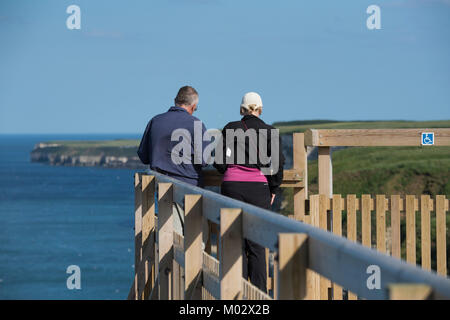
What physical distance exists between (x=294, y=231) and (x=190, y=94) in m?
4.82

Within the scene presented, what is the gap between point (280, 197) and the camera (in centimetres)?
10056

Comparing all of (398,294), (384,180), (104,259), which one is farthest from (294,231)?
(104,259)

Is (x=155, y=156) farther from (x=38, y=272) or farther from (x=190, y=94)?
(x=38, y=272)

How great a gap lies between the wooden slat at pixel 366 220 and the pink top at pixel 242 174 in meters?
1.25

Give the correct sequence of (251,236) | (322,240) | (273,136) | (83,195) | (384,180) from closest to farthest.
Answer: (322,240)
(251,236)
(273,136)
(384,180)
(83,195)

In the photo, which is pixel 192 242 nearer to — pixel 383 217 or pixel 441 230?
pixel 383 217

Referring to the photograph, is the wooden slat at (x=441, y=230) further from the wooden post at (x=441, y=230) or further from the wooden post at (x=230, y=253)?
the wooden post at (x=230, y=253)

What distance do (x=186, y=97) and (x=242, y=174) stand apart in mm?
1245

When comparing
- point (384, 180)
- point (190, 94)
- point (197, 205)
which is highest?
point (190, 94)

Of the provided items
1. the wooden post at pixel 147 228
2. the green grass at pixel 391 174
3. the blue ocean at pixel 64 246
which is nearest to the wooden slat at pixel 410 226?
the wooden post at pixel 147 228

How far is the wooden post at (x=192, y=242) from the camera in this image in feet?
15.8

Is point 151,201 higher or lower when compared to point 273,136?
lower

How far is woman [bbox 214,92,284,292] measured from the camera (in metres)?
6.79

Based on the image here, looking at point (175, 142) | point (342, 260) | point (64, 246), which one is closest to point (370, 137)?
point (175, 142)
